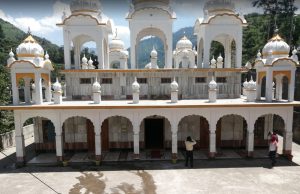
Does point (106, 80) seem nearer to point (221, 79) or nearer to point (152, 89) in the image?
point (152, 89)

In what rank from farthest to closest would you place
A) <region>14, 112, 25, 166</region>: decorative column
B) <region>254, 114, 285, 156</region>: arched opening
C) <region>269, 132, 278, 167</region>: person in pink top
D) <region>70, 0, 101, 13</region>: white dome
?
<region>70, 0, 101, 13</region>: white dome
<region>254, 114, 285, 156</region>: arched opening
<region>14, 112, 25, 166</region>: decorative column
<region>269, 132, 278, 167</region>: person in pink top

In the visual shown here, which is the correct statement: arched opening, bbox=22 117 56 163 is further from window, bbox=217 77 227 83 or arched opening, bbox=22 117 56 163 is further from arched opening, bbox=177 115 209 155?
window, bbox=217 77 227 83

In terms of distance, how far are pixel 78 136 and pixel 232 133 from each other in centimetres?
1006

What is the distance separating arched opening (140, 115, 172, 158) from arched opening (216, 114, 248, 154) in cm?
332

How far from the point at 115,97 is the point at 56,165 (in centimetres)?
549

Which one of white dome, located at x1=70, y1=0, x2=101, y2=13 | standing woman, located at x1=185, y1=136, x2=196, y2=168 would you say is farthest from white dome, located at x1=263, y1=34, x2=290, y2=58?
white dome, located at x1=70, y1=0, x2=101, y2=13

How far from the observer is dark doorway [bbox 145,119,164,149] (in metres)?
17.2

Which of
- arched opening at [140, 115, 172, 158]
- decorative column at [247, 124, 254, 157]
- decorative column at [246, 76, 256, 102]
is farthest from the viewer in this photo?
arched opening at [140, 115, 172, 158]

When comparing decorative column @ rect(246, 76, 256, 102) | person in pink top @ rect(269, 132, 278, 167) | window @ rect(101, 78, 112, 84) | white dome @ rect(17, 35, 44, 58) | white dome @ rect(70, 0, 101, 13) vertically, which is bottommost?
person in pink top @ rect(269, 132, 278, 167)

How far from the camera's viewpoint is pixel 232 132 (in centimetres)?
1750

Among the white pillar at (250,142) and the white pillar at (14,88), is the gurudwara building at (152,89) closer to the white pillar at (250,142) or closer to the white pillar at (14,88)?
the white pillar at (250,142)

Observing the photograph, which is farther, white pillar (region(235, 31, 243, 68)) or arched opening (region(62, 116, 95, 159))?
white pillar (region(235, 31, 243, 68))

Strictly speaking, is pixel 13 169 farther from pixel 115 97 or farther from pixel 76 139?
pixel 115 97

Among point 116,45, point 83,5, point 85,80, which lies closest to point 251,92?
point 85,80
